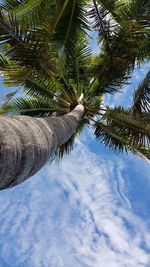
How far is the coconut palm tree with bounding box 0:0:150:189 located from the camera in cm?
260

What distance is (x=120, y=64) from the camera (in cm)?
743

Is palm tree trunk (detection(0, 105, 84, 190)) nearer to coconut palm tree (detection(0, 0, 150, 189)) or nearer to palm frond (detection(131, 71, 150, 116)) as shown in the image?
coconut palm tree (detection(0, 0, 150, 189))

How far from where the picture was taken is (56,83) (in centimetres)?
811

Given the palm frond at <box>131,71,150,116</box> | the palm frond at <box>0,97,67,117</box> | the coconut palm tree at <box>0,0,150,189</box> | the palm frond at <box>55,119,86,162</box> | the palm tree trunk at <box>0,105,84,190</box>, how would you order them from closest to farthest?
the palm tree trunk at <box>0,105,84,190</box> → the coconut palm tree at <box>0,0,150,189</box> → the palm frond at <box>131,71,150,116</box> → the palm frond at <box>0,97,67,117</box> → the palm frond at <box>55,119,86,162</box>

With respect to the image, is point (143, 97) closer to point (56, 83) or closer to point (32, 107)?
point (56, 83)

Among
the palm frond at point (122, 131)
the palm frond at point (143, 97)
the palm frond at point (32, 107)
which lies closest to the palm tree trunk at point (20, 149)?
the palm frond at point (122, 131)

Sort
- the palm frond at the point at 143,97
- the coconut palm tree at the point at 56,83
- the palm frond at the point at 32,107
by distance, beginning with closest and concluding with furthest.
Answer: the coconut palm tree at the point at 56,83 < the palm frond at the point at 143,97 < the palm frond at the point at 32,107

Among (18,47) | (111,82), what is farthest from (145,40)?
(18,47)

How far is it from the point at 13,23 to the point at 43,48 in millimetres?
863

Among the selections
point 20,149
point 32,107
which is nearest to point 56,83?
point 32,107

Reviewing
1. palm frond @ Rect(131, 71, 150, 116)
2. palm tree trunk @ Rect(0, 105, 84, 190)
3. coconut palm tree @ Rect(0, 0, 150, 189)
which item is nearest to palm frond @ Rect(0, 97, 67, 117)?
coconut palm tree @ Rect(0, 0, 150, 189)

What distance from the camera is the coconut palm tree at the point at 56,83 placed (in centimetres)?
260

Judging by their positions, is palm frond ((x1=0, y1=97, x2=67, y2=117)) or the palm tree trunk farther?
palm frond ((x1=0, y1=97, x2=67, y2=117))

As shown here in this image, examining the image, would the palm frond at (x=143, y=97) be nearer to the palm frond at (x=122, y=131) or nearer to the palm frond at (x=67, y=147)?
the palm frond at (x=122, y=131)
